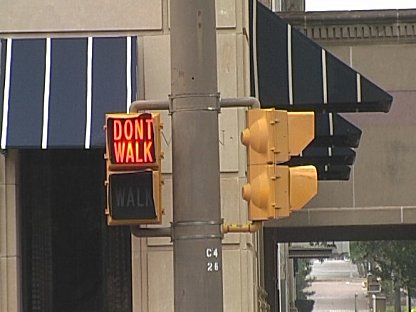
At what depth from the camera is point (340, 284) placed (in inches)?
4099

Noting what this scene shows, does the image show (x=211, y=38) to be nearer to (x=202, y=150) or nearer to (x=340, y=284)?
(x=202, y=150)

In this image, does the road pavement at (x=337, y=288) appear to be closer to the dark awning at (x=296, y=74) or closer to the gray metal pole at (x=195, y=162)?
the dark awning at (x=296, y=74)

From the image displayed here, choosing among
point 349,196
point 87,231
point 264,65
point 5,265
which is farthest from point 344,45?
point 5,265

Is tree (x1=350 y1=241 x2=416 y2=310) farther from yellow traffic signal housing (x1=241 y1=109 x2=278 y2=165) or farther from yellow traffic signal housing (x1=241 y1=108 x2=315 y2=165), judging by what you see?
yellow traffic signal housing (x1=241 y1=109 x2=278 y2=165)

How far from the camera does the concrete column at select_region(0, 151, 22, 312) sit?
9406mm

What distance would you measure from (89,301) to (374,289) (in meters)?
51.0

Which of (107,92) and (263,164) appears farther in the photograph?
(107,92)

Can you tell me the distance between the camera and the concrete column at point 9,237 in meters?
9.41

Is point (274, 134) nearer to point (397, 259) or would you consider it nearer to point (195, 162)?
point (195, 162)

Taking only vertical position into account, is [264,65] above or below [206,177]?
above

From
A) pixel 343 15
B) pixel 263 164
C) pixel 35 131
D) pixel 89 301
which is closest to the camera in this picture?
pixel 263 164

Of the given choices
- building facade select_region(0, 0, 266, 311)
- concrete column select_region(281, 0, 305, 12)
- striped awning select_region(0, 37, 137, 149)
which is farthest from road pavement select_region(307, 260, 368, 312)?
striped awning select_region(0, 37, 137, 149)

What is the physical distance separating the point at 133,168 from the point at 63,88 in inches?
125

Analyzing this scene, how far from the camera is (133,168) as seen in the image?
5.97 meters
